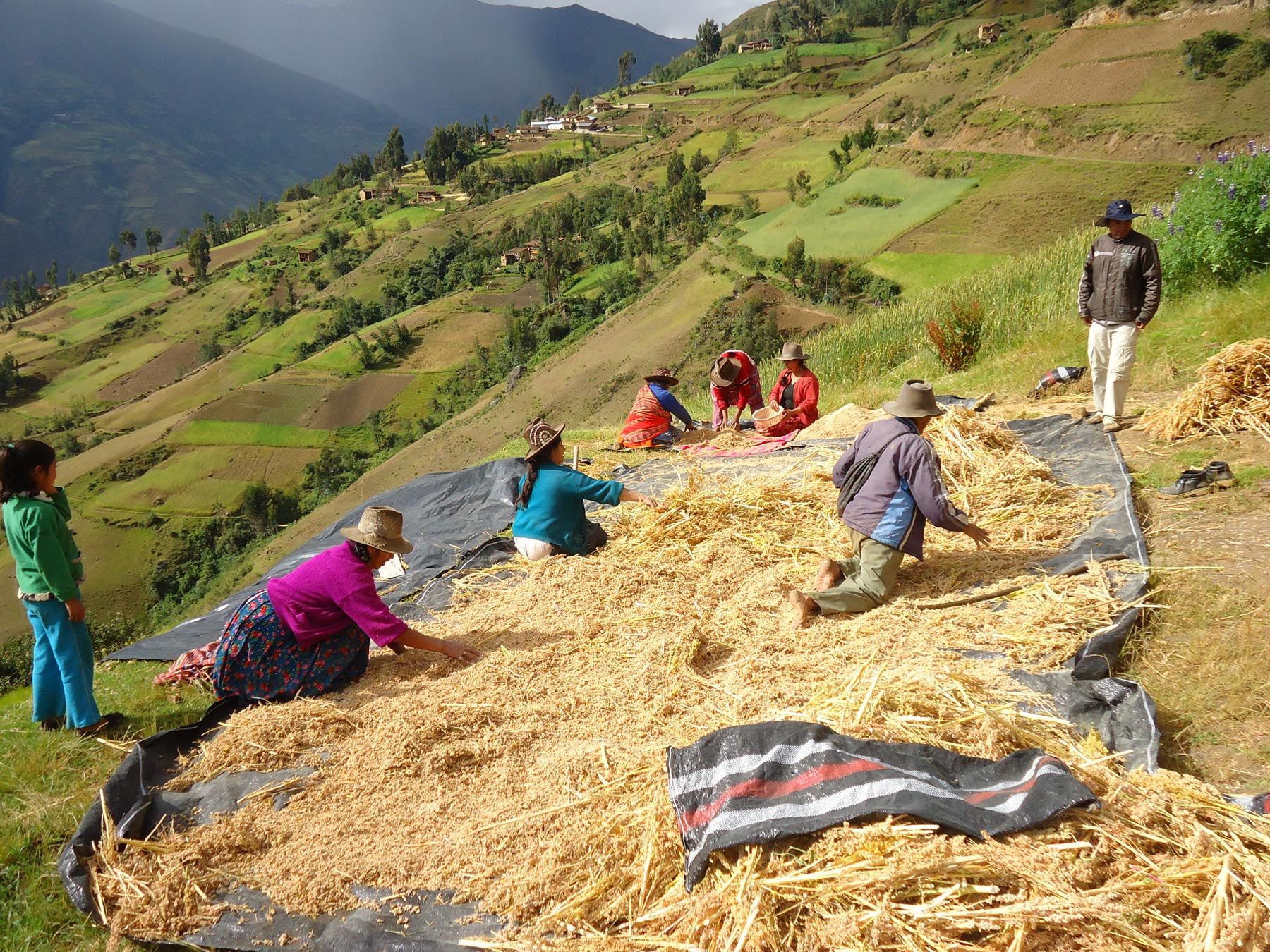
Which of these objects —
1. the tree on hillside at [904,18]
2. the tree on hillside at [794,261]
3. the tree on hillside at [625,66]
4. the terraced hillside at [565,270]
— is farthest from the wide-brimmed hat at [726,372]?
the tree on hillside at [625,66]

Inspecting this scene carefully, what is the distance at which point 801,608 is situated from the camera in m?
3.78

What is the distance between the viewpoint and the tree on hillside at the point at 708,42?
119 m

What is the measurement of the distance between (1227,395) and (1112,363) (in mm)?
731

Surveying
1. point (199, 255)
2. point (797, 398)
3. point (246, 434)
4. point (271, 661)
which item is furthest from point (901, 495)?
point (199, 255)

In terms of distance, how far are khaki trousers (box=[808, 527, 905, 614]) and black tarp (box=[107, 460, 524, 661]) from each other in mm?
2534

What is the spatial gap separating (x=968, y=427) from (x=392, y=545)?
4109 millimetres

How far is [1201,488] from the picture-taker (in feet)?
14.6

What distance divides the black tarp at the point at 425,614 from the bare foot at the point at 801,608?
1.03m

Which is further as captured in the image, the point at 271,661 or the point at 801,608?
the point at 801,608

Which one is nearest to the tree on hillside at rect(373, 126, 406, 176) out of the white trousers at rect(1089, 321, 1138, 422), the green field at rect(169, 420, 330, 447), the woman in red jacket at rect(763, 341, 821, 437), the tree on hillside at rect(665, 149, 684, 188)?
the tree on hillside at rect(665, 149, 684, 188)

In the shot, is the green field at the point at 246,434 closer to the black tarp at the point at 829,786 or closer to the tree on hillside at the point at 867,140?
the tree on hillside at the point at 867,140

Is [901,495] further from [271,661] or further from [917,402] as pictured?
[271,661]

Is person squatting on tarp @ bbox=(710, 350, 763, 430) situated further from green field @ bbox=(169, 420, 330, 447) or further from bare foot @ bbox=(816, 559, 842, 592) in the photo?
green field @ bbox=(169, 420, 330, 447)

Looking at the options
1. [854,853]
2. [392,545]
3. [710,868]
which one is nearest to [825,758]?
[854,853]
